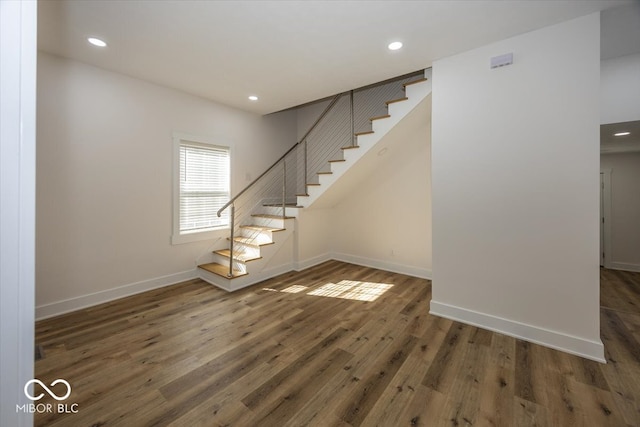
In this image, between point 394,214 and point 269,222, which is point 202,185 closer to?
point 269,222

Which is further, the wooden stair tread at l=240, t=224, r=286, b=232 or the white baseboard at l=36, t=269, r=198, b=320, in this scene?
the wooden stair tread at l=240, t=224, r=286, b=232

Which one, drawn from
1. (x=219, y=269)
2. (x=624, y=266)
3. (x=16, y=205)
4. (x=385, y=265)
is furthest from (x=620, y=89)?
(x=219, y=269)

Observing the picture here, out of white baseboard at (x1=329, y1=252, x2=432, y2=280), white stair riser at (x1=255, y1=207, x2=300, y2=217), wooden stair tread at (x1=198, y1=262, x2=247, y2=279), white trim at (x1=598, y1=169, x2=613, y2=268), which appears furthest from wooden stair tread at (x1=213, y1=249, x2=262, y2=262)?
white trim at (x1=598, y1=169, x2=613, y2=268)

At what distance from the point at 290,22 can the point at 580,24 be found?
7.71ft

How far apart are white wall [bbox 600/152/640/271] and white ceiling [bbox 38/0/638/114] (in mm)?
3428

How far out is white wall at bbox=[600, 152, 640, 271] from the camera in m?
4.66

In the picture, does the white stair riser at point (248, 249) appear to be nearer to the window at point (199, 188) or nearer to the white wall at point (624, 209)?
the window at point (199, 188)

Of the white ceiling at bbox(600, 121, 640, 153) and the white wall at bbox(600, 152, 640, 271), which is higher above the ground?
the white ceiling at bbox(600, 121, 640, 153)

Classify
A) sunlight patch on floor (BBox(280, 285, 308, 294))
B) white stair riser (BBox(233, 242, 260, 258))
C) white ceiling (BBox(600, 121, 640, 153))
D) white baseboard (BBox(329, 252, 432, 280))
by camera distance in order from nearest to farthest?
white ceiling (BBox(600, 121, 640, 153)), sunlight patch on floor (BBox(280, 285, 308, 294)), white stair riser (BBox(233, 242, 260, 258)), white baseboard (BBox(329, 252, 432, 280))

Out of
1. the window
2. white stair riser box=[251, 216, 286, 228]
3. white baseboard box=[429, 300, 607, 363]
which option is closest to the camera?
white baseboard box=[429, 300, 607, 363]

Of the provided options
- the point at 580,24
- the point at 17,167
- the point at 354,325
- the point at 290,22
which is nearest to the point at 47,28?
the point at 290,22

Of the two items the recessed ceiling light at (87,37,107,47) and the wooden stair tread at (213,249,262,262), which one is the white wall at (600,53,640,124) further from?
the recessed ceiling light at (87,37,107,47)

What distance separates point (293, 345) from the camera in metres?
2.30

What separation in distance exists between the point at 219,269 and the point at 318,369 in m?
2.38
